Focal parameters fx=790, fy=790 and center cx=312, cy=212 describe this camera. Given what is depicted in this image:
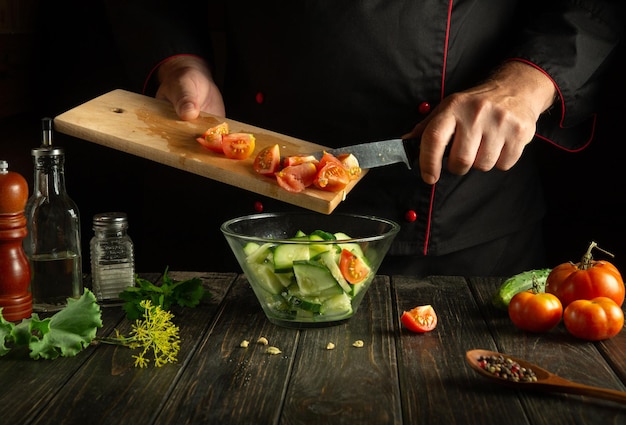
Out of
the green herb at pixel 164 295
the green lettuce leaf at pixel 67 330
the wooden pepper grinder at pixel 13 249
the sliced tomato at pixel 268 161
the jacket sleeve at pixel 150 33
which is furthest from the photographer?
the jacket sleeve at pixel 150 33

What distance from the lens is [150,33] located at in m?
2.05

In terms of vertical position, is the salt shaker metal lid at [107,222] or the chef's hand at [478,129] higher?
the chef's hand at [478,129]

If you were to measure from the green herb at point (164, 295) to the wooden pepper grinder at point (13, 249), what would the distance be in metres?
0.18

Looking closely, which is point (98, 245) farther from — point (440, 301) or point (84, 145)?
point (84, 145)

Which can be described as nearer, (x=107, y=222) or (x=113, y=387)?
(x=113, y=387)

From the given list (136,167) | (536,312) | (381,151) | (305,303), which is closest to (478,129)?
(381,151)

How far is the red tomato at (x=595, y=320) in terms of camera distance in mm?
1302

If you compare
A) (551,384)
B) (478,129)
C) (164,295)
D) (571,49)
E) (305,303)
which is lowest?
(164,295)

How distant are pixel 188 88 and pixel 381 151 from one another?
1.70 ft

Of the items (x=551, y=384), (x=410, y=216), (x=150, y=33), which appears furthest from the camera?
(x=150, y=33)

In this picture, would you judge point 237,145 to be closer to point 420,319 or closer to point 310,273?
point 310,273

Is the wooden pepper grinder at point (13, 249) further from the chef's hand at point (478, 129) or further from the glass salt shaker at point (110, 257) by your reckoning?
the chef's hand at point (478, 129)

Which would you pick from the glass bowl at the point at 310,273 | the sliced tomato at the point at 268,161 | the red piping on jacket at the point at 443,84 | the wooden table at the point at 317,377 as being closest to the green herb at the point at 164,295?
the wooden table at the point at 317,377

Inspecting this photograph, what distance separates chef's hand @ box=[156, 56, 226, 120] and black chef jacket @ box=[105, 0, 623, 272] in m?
0.04
